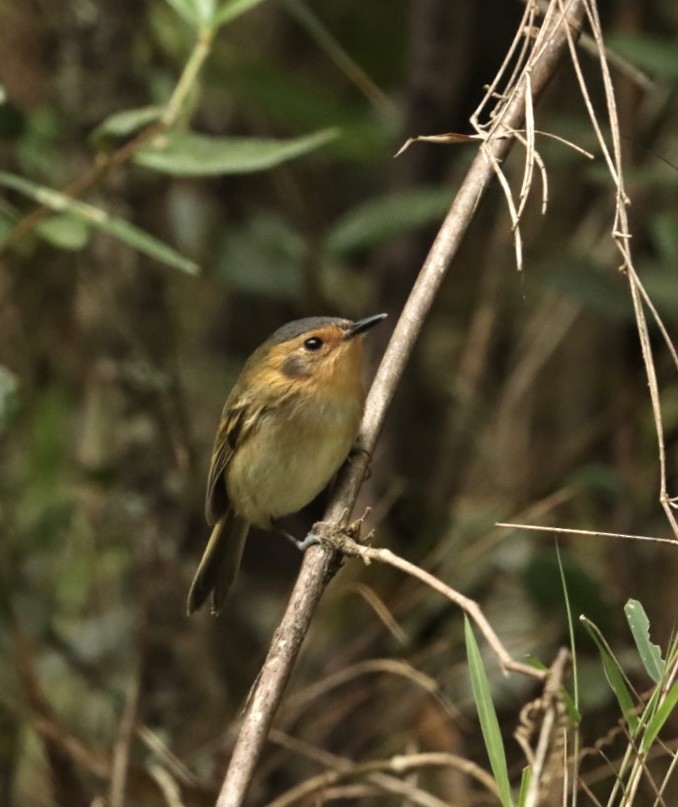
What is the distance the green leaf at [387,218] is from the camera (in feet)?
9.96

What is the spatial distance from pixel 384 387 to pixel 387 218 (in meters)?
1.17

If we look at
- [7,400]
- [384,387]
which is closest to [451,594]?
[384,387]

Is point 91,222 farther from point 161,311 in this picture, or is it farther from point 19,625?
point 19,625

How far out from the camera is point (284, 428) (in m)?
2.85

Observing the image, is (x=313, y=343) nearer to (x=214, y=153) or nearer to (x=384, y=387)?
(x=214, y=153)

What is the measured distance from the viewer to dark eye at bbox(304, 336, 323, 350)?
9.18ft

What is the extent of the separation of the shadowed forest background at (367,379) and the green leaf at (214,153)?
0.41 metres

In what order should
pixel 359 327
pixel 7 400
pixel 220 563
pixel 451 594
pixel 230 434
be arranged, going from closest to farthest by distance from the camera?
pixel 451 594 < pixel 7 400 < pixel 359 327 < pixel 230 434 < pixel 220 563

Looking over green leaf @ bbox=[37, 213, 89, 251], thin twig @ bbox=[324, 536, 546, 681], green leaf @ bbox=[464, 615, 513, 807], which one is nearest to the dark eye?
green leaf @ bbox=[37, 213, 89, 251]

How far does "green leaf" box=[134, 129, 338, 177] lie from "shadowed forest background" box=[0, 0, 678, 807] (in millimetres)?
414

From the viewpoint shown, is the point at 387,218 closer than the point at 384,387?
No

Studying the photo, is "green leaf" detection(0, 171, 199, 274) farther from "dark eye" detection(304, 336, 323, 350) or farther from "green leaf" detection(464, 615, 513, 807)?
"green leaf" detection(464, 615, 513, 807)

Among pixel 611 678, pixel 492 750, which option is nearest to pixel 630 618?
pixel 611 678

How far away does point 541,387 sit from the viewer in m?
4.36
